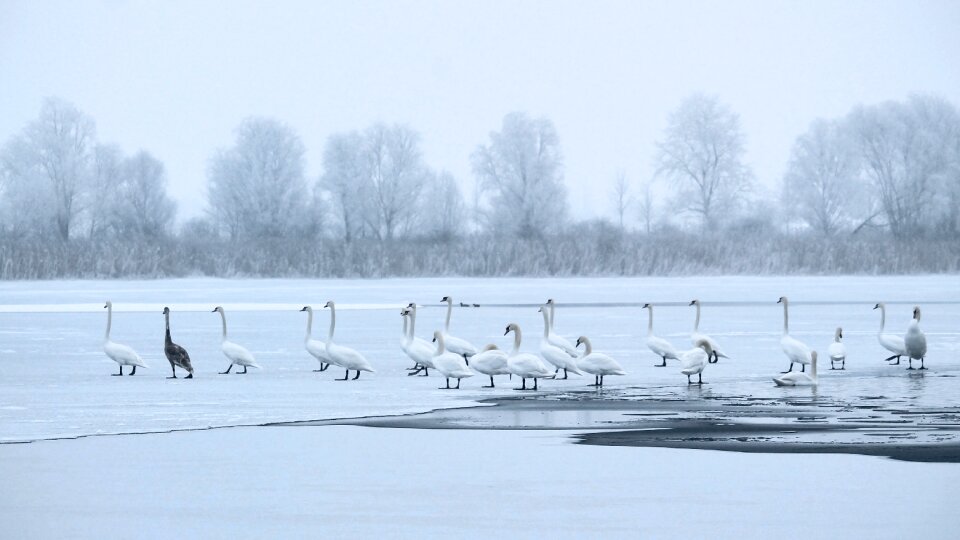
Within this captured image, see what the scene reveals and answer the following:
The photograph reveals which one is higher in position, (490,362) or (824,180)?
(824,180)

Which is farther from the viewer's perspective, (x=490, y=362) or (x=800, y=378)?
(x=490, y=362)

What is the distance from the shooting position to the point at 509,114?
239 ft

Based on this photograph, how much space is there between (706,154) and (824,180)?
20.7 ft

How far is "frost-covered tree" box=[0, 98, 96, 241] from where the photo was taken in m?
69.9

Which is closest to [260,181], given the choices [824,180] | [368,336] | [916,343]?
[824,180]

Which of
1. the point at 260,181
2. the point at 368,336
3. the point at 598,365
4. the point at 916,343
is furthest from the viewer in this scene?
the point at 260,181

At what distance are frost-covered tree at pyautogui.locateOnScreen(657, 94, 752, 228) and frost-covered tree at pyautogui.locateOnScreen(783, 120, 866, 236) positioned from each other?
286 cm

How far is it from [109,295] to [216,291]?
8.48ft

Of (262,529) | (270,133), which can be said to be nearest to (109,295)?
(262,529)

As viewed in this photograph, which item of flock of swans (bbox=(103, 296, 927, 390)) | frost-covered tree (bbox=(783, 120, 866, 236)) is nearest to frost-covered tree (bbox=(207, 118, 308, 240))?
frost-covered tree (bbox=(783, 120, 866, 236))

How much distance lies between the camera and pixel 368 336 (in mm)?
19156

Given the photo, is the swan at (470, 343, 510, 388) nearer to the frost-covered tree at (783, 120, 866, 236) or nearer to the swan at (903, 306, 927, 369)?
the swan at (903, 306, 927, 369)

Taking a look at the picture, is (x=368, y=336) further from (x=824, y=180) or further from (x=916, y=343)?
(x=824, y=180)

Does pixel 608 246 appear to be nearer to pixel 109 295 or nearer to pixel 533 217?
pixel 109 295
